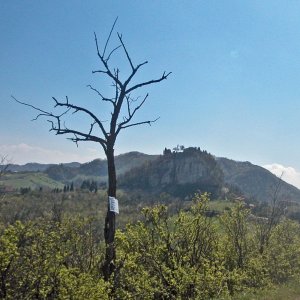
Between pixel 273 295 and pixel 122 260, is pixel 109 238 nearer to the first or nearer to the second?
pixel 122 260

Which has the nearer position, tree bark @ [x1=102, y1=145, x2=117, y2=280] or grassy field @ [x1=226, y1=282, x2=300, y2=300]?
tree bark @ [x1=102, y1=145, x2=117, y2=280]

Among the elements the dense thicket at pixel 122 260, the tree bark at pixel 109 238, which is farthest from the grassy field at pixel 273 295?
the tree bark at pixel 109 238

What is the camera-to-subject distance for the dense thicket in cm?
1002

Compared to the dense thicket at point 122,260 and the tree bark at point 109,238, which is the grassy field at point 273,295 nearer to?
the dense thicket at point 122,260

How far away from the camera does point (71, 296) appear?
388 inches

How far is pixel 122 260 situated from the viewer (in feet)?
38.0

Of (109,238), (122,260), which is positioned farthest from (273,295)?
(109,238)

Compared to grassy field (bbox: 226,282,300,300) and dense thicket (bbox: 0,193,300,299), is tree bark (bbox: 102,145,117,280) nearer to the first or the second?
dense thicket (bbox: 0,193,300,299)

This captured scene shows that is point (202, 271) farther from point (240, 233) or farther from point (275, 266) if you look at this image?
point (275, 266)

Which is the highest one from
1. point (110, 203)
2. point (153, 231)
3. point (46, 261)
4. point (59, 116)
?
point (59, 116)

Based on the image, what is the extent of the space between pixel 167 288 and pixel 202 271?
1.35 metres

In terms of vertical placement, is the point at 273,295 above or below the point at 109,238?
below

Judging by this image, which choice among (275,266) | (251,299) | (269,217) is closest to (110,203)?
(251,299)

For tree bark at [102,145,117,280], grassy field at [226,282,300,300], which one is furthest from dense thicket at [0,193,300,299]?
grassy field at [226,282,300,300]
